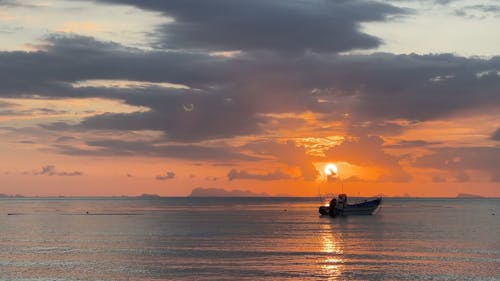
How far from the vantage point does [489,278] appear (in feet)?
227

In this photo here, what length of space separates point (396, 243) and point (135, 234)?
4960cm

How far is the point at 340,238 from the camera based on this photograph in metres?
120

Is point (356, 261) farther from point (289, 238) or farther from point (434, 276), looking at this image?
point (289, 238)

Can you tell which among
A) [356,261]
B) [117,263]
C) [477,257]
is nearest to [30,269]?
[117,263]

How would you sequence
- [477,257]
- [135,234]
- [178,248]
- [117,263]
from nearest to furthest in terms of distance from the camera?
[117,263], [477,257], [178,248], [135,234]

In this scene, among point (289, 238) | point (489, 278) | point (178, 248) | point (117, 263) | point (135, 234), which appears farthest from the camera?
point (135, 234)

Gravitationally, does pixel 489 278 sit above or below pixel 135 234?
below

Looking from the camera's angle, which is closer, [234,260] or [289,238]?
[234,260]

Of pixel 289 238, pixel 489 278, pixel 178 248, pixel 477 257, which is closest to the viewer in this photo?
pixel 489 278

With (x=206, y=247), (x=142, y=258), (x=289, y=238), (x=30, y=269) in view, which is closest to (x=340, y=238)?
(x=289, y=238)

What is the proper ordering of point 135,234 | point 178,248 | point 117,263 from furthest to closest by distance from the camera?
point 135,234, point 178,248, point 117,263

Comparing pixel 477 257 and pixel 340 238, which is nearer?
pixel 477 257

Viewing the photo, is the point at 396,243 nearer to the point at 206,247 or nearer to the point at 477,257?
the point at 477,257

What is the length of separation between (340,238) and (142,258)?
45294 millimetres
